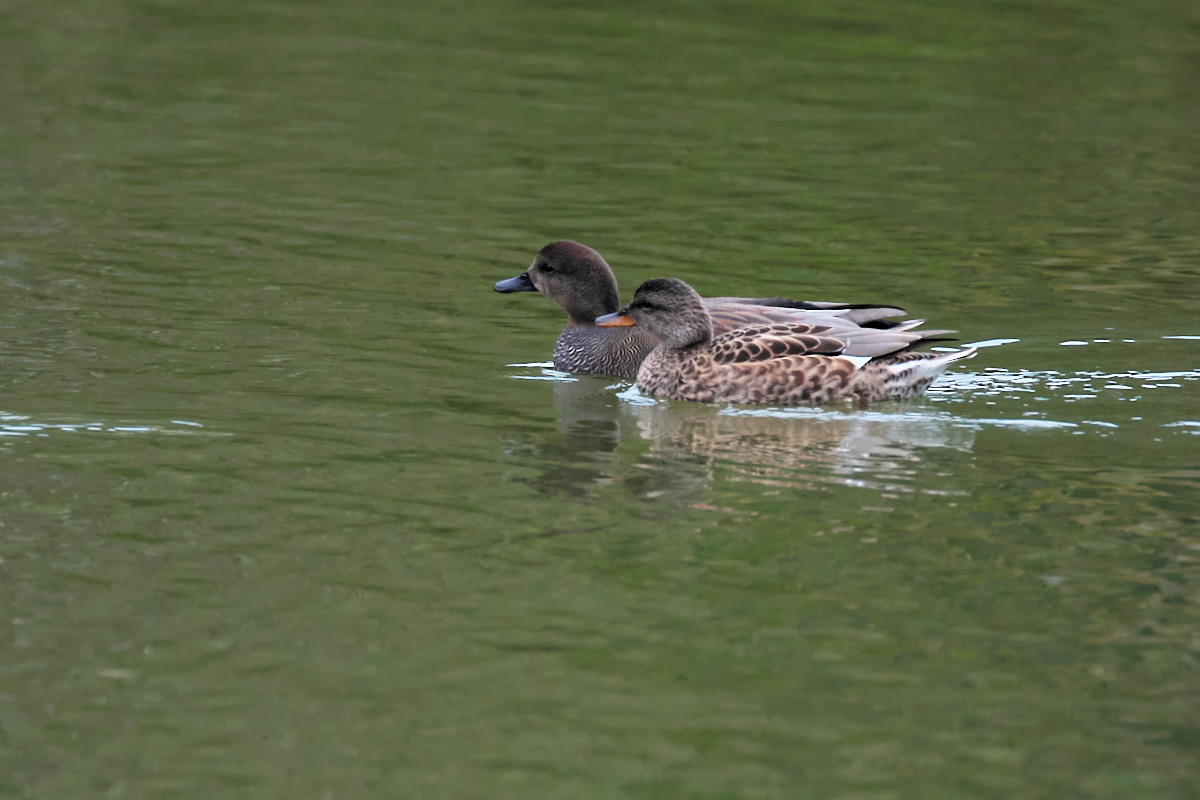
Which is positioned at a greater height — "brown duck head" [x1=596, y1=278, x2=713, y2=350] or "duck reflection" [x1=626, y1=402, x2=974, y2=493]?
"brown duck head" [x1=596, y1=278, x2=713, y2=350]

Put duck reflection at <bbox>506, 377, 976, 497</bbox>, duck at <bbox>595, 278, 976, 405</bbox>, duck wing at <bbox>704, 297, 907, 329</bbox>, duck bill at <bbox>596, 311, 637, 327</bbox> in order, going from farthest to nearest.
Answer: duck bill at <bbox>596, 311, 637, 327</bbox> < duck wing at <bbox>704, 297, 907, 329</bbox> < duck at <bbox>595, 278, 976, 405</bbox> < duck reflection at <bbox>506, 377, 976, 497</bbox>

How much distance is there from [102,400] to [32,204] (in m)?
5.97

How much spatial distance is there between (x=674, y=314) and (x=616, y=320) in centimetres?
51

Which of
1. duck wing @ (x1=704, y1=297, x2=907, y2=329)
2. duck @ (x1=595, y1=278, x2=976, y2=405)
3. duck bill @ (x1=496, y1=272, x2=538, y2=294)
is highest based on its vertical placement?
duck wing @ (x1=704, y1=297, x2=907, y2=329)

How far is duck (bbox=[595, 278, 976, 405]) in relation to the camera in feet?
32.8

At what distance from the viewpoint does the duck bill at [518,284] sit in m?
12.0

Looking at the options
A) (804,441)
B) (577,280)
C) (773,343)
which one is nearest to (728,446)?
(804,441)

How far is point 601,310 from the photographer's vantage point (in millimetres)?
11875

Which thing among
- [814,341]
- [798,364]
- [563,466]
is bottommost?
[563,466]

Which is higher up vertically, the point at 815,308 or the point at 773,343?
the point at 815,308

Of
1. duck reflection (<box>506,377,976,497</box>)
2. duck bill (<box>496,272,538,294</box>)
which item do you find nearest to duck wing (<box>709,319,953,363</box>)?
duck reflection (<box>506,377,976,497</box>)

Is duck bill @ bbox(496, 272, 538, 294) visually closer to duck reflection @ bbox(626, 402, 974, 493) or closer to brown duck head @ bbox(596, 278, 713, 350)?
brown duck head @ bbox(596, 278, 713, 350)

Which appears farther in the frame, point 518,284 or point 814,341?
point 518,284

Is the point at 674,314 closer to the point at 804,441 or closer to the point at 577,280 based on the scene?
the point at 577,280
